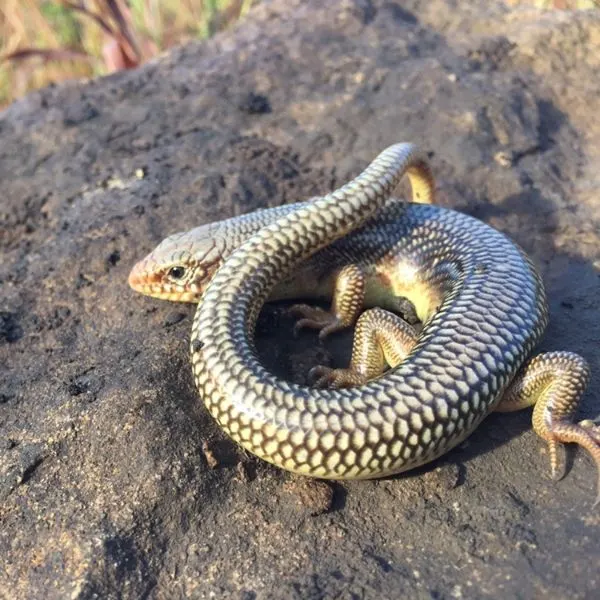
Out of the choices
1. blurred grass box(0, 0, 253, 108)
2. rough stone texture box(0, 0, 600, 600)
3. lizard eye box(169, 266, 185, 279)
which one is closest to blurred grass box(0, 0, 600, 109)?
blurred grass box(0, 0, 253, 108)

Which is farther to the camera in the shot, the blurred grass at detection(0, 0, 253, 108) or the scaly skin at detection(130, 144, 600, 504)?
the blurred grass at detection(0, 0, 253, 108)

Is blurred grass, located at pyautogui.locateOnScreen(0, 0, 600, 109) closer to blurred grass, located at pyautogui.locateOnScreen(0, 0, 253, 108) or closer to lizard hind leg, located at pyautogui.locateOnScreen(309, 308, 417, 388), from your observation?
blurred grass, located at pyautogui.locateOnScreen(0, 0, 253, 108)

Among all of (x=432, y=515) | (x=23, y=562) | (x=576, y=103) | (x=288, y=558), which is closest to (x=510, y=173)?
(x=576, y=103)

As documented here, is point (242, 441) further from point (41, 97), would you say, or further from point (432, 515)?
point (41, 97)

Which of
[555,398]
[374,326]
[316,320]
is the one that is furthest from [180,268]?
[555,398]

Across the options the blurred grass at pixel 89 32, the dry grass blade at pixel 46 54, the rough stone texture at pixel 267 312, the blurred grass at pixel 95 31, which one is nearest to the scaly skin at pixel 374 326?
the rough stone texture at pixel 267 312

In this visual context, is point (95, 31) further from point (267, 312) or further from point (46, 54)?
point (267, 312)
